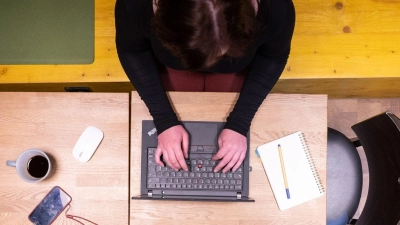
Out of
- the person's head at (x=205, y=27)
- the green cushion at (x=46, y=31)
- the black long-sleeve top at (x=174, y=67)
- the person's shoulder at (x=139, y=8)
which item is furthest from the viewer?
the green cushion at (x=46, y=31)

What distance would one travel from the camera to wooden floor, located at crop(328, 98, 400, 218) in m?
1.90

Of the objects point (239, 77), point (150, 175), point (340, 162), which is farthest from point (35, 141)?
point (340, 162)

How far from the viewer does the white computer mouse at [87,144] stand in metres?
1.15

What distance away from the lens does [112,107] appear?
1.17m

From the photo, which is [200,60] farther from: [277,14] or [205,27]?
[277,14]

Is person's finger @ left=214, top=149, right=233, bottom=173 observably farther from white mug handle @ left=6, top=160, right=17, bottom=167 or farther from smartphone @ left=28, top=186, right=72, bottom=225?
white mug handle @ left=6, top=160, right=17, bottom=167

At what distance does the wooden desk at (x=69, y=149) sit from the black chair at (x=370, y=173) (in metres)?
0.72

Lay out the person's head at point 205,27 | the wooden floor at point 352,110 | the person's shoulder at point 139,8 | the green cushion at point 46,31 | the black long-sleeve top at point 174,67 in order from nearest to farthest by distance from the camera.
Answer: the person's head at point 205,27
the person's shoulder at point 139,8
the black long-sleeve top at point 174,67
the green cushion at point 46,31
the wooden floor at point 352,110

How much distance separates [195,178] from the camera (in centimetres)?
112

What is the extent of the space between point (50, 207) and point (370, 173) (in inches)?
39.1

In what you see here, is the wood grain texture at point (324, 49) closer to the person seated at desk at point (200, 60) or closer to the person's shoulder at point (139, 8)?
the person seated at desk at point (200, 60)

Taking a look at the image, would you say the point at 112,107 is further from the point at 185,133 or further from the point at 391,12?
the point at 391,12

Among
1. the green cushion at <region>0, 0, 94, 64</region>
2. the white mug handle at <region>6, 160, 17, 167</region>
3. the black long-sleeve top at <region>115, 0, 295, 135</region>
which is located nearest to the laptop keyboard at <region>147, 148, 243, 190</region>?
the black long-sleeve top at <region>115, 0, 295, 135</region>

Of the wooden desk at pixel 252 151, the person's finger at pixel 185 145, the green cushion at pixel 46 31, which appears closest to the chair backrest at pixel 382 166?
the wooden desk at pixel 252 151
